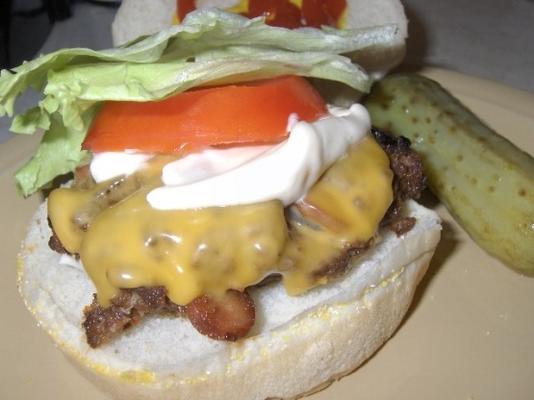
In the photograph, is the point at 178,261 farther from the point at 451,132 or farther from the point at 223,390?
the point at 451,132

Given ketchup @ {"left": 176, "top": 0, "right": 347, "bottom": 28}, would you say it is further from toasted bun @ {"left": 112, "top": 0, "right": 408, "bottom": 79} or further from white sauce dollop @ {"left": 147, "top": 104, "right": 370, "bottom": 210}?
white sauce dollop @ {"left": 147, "top": 104, "right": 370, "bottom": 210}

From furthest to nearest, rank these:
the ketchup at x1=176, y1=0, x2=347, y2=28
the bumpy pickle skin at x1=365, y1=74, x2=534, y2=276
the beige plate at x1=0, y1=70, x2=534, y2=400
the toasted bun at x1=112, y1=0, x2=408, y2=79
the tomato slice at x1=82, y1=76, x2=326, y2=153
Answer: the toasted bun at x1=112, y1=0, x2=408, y2=79 → the ketchup at x1=176, y1=0, x2=347, y2=28 → the bumpy pickle skin at x1=365, y1=74, x2=534, y2=276 → the beige plate at x1=0, y1=70, x2=534, y2=400 → the tomato slice at x1=82, y1=76, x2=326, y2=153

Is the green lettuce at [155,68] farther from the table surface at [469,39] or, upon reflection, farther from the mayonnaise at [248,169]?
the table surface at [469,39]

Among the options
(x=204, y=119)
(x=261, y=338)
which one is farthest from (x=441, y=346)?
(x=204, y=119)

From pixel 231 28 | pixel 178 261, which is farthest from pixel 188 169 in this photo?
pixel 231 28

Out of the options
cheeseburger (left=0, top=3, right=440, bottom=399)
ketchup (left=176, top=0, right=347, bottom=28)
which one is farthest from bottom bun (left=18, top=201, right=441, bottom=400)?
ketchup (left=176, top=0, right=347, bottom=28)
